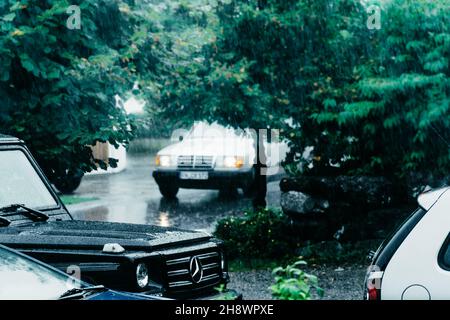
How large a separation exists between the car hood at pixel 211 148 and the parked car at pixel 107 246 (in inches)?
469

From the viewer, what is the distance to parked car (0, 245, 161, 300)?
205 inches

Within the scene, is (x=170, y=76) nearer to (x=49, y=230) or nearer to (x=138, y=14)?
(x=138, y=14)

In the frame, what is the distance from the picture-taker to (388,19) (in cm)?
1150

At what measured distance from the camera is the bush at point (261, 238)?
1216 cm

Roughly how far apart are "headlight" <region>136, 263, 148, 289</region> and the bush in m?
5.51

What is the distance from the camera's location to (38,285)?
5.41 metres

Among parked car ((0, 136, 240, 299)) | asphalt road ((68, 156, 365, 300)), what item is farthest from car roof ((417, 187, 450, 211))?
asphalt road ((68, 156, 365, 300))

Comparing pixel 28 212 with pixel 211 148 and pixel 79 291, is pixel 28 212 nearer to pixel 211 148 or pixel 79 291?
pixel 79 291

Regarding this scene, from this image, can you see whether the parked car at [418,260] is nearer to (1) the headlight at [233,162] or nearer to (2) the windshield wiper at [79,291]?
(2) the windshield wiper at [79,291]

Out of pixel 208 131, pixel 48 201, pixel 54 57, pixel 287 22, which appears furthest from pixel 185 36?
pixel 208 131

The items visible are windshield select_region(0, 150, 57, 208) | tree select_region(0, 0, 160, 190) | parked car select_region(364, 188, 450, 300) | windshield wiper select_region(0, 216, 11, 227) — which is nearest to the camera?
parked car select_region(364, 188, 450, 300)

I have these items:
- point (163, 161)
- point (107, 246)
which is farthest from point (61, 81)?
point (163, 161)

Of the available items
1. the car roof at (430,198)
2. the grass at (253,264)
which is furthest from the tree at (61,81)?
the car roof at (430,198)

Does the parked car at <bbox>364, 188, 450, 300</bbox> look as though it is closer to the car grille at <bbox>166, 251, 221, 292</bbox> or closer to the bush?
the car grille at <bbox>166, 251, 221, 292</bbox>
